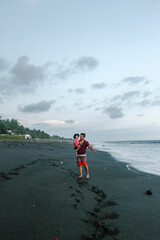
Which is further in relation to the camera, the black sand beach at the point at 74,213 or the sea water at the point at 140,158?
the sea water at the point at 140,158

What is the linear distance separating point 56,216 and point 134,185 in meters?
4.51

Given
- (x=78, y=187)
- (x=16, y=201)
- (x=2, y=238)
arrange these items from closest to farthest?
1. (x=2, y=238)
2. (x=16, y=201)
3. (x=78, y=187)

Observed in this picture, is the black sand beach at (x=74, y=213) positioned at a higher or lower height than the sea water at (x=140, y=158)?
higher

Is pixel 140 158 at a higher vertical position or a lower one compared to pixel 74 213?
lower

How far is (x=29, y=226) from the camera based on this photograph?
114 inches

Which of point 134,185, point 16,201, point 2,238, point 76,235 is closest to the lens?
point 2,238

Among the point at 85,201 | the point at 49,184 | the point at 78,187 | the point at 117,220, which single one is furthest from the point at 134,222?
the point at 49,184

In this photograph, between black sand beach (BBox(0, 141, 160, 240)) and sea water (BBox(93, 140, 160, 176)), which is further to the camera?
sea water (BBox(93, 140, 160, 176))

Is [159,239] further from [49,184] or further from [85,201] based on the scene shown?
[49,184]

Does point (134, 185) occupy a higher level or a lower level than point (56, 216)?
lower

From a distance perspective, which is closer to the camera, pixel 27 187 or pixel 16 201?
pixel 16 201

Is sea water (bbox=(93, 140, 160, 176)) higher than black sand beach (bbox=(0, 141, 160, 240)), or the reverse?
black sand beach (bbox=(0, 141, 160, 240))

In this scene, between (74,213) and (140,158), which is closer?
(74,213)

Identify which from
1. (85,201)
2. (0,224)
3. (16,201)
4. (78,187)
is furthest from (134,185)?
(0,224)
